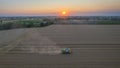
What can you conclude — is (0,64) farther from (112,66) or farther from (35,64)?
(112,66)

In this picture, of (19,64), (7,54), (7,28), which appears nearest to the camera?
(19,64)

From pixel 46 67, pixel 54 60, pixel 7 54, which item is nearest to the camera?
pixel 46 67

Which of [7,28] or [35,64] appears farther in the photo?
[7,28]

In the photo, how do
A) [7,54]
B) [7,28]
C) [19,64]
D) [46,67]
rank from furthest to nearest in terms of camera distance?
[7,28] < [7,54] < [19,64] < [46,67]

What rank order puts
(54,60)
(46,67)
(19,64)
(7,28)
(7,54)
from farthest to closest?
1. (7,28)
2. (7,54)
3. (54,60)
4. (19,64)
5. (46,67)

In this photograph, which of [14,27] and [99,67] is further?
[14,27]

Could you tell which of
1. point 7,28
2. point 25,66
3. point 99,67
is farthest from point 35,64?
point 7,28

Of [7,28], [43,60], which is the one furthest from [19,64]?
[7,28]

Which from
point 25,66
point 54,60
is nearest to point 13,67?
point 25,66

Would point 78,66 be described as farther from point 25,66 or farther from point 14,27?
point 14,27
